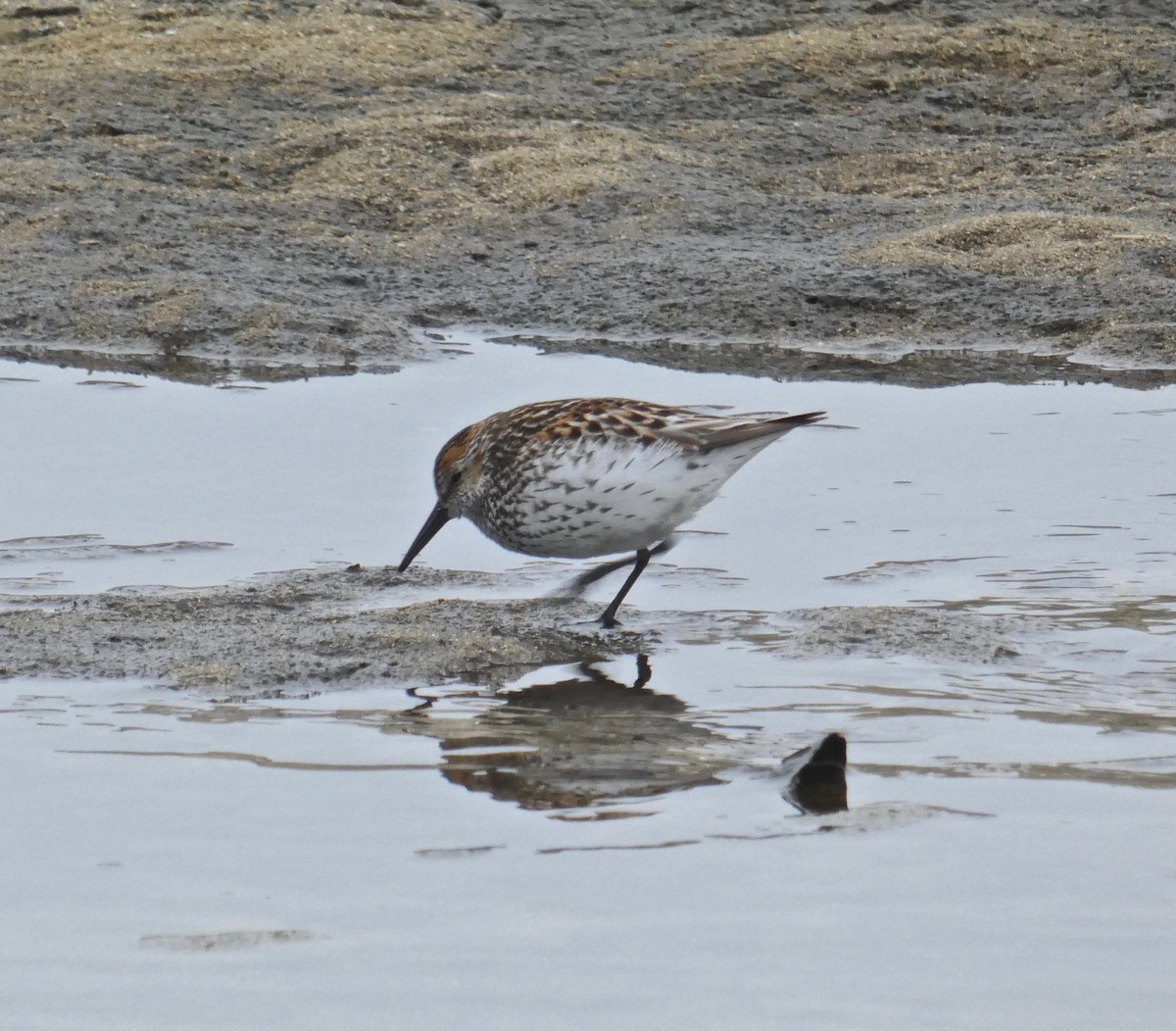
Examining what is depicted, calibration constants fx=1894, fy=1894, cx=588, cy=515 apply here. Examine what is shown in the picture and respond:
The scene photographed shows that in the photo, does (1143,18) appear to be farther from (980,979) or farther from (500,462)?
(980,979)

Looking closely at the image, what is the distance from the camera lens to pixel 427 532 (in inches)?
267

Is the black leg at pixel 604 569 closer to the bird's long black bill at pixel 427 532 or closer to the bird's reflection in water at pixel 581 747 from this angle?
the bird's long black bill at pixel 427 532

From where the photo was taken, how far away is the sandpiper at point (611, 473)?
20.6ft

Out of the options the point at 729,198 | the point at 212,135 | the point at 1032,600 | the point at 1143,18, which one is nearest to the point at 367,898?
the point at 1032,600

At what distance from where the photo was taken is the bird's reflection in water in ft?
14.7

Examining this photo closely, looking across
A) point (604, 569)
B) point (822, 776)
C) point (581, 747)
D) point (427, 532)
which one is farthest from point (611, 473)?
point (822, 776)

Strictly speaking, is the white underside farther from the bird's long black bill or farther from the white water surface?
the bird's long black bill

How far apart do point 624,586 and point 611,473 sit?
0.42 metres

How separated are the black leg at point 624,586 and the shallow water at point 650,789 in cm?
9

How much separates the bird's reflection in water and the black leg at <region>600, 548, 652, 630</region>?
63 centimetres

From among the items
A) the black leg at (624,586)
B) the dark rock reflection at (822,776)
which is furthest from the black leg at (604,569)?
the dark rock reflection at (822,776)

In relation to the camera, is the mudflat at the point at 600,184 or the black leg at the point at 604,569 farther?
the mudflat at the point at 600,184

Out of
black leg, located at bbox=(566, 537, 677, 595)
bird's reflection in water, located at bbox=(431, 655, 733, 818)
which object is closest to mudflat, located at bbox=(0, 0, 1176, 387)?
black leg, located at bbox=(566, 537, 677, 595)

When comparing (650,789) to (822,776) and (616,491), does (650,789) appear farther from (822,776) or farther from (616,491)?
(616,491)
